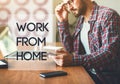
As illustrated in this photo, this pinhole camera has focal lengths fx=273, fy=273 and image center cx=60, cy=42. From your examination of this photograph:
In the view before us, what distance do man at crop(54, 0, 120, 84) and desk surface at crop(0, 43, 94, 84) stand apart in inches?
6.3

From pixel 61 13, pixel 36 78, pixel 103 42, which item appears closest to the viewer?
pixel 36 78

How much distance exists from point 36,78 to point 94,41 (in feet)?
2.17

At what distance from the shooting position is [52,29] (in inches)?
57.5

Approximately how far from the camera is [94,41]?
187cm

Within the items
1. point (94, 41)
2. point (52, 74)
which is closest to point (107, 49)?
point (94, 41)

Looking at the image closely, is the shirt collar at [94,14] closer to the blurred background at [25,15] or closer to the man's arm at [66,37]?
the man's arm at [66,37]

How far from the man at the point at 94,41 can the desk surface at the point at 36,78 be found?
0.16 metres

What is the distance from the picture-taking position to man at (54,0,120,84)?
1653 millimetres

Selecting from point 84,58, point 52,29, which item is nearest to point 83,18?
point 84,58

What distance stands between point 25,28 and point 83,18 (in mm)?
826

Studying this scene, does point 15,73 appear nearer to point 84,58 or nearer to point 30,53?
point 30,53

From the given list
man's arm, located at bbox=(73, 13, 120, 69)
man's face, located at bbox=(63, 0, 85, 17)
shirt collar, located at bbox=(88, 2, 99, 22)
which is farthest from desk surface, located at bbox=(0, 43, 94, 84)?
man's face, located at bbox=(63, 0, 85, 17)

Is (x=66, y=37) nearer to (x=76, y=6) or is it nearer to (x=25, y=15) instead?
(x=76, y=6)

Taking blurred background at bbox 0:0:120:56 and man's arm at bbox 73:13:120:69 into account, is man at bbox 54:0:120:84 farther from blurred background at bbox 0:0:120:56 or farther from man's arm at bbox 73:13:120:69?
blurred background at bbox 0:0:120:56
